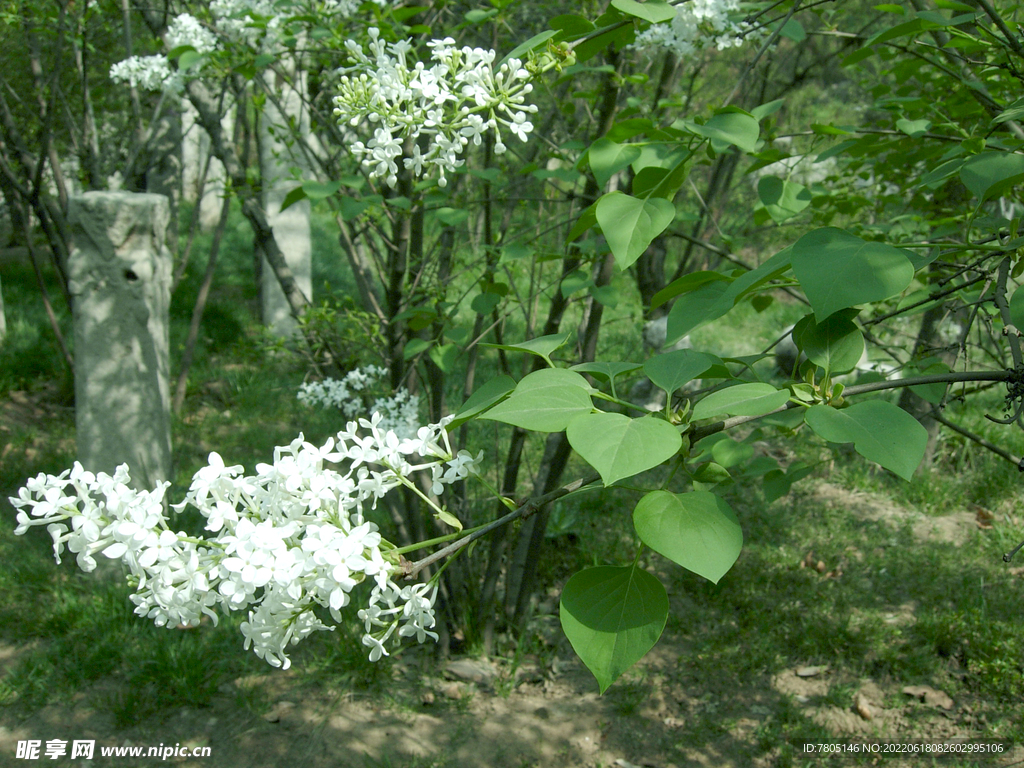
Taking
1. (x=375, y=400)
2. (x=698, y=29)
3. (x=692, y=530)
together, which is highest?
(x=698, y=29)

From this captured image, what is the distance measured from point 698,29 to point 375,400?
1.76m

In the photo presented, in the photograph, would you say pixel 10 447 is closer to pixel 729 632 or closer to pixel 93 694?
pixel 93 694

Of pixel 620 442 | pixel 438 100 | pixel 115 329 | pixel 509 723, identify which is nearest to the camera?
pixel 620 442

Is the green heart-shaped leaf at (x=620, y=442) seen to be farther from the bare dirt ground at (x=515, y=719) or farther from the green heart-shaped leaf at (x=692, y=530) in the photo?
the bare dirt ground at (x=515, y=719)

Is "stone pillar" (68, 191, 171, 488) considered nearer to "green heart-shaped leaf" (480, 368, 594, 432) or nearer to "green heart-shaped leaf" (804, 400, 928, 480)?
"green heart-shaped leaf" (480, 368, 594, 432)

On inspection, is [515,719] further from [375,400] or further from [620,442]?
[620,442]

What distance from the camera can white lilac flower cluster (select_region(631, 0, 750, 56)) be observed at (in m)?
2.03

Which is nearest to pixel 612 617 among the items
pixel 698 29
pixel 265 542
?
pixel 265 542

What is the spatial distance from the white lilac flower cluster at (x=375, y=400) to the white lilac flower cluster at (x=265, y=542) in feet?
5.07

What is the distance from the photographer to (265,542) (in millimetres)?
766

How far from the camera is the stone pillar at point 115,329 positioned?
11.5 feet

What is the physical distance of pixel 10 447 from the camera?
4336 mm

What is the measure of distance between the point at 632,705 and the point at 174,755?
1.57 m

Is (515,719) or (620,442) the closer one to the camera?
(620,442)
